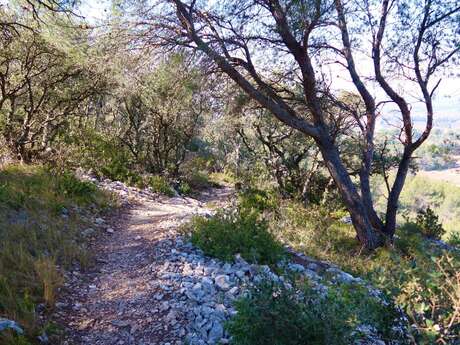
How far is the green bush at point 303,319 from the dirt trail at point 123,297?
44.8 inches

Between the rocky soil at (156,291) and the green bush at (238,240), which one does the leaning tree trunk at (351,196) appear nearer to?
the rocky soil at (156,291)

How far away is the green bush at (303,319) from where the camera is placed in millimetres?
2832

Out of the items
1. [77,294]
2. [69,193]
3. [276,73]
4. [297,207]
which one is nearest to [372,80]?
[276,73]

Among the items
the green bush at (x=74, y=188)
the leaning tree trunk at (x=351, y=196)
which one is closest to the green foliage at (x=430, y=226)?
the leaning tree trunk at (x=351, y=196)

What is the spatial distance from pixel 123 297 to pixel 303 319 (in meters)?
2.58

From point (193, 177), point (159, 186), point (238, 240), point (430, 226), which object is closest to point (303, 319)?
point (238, 240)

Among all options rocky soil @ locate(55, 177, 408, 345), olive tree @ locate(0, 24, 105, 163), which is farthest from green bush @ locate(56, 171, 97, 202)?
olive tree @ locate(0, 24, 105, 163)

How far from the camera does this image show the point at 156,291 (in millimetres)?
4656

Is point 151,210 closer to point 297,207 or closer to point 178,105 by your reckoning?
point 297,207

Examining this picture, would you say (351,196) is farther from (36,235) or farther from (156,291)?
(36,235)

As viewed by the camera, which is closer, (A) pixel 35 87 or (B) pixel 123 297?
(B) pixel 123 297

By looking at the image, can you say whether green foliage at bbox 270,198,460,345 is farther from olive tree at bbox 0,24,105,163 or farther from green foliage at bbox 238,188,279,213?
olive tree at bbox 0,24,105,163

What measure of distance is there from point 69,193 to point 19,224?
2.55 meters

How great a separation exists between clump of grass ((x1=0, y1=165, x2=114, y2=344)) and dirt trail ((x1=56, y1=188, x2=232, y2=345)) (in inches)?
11.6
